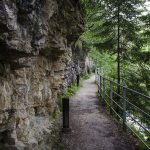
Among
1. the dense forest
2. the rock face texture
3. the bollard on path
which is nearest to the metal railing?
the dense forest

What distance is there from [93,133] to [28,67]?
3498 mm

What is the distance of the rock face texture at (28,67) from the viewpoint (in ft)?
13.7

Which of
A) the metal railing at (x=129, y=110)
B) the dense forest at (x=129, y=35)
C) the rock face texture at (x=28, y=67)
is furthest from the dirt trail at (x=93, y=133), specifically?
the dense forest at (x=129, y=35)

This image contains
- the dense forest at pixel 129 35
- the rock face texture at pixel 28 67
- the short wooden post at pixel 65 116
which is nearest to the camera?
the rock face texture at pixel 28 67

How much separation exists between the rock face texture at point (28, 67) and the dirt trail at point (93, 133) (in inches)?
27.2

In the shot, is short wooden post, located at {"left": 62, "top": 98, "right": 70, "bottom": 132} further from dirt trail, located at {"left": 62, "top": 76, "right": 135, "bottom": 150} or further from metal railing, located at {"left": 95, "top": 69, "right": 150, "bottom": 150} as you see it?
metal railing, located at {"left": 95, "top": 69, "right": 150, "bottom": 150}

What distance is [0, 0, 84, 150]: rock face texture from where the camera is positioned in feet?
13.7

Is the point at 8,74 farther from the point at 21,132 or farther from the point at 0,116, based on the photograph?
the point at 21,132

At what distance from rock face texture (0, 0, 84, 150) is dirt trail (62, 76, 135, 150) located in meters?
0.69

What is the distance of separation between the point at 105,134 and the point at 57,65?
2926 mm

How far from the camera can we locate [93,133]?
322 inches

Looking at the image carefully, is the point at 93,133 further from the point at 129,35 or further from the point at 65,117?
the point at 129,35

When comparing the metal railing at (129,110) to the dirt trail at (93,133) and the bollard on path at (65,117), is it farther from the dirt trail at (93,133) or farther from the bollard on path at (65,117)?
the bollard on path at (65,117)

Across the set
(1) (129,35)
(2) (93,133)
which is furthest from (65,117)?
(1) (129,35)
